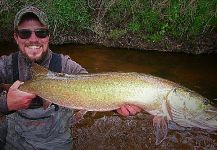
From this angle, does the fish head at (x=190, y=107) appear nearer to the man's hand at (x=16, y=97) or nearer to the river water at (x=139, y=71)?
the man's hand at (x=16, y=97)

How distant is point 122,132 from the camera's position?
19.4 feet

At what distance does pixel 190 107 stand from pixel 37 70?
1.45 metres

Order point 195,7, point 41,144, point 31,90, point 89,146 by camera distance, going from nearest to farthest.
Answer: point 31,90 < point 41,144 < point 89,146 < point 195,7

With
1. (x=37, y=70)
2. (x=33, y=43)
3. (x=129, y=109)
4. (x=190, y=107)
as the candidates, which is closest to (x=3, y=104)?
(x=37, y=70)

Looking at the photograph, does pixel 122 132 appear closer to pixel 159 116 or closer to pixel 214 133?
pixel 214 133

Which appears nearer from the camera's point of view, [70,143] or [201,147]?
[70,143]

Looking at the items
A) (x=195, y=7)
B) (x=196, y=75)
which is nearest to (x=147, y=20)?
(x=195, y=7)

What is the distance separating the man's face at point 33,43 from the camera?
355 cm

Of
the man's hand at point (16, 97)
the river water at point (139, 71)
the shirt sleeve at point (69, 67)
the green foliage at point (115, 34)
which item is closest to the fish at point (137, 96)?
the man's hand at point (16, 97)

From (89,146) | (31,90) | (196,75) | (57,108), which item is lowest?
(89,146)

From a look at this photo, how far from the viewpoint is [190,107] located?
118 inches

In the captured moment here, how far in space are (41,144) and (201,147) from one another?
2.93 metres

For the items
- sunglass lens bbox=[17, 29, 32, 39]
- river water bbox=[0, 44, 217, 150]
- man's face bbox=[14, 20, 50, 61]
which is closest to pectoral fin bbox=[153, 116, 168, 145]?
man's face bbox=[14, 20, 50, 61]

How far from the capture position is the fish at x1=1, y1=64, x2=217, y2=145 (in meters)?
2.99
